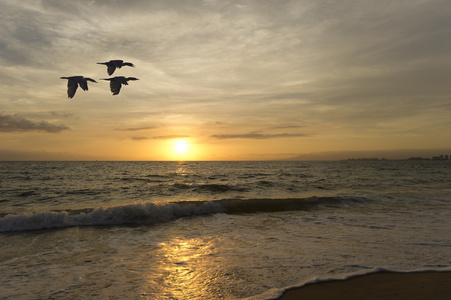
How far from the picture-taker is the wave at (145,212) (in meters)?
10.8

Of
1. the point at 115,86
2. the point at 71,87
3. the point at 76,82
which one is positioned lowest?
the point at 71,87

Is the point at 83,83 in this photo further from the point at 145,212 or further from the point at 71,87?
the point at 145,212

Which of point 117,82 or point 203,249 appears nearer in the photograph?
point 203,249

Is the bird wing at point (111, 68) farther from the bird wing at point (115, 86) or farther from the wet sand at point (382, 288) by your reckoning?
the wet sand at point (382, 288)

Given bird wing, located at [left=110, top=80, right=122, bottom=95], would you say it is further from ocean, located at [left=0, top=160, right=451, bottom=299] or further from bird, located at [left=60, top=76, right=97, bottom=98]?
ocean, located at [left=0, top=160, right=451, bottom=299]

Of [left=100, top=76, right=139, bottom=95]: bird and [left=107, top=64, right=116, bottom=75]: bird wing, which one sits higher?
[left=107, top=64, right=116, bottom=75]: bird wing

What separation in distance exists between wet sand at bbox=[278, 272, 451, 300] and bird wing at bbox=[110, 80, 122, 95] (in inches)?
304

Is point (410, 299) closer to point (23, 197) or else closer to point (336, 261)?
point (336, 261)

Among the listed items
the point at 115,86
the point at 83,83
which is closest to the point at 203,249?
the point at 115,86

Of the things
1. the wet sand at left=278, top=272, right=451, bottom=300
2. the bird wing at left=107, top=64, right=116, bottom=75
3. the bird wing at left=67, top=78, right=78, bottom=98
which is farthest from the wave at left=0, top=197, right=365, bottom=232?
the wet sand at left=278, top=272, right=451, bottom=300

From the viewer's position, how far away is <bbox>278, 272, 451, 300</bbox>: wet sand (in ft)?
15.7

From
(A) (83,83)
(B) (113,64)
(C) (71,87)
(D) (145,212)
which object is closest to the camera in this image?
(C) (71,87)

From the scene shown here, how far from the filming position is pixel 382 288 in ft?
16.6

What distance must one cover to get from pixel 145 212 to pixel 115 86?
5.81 metres
